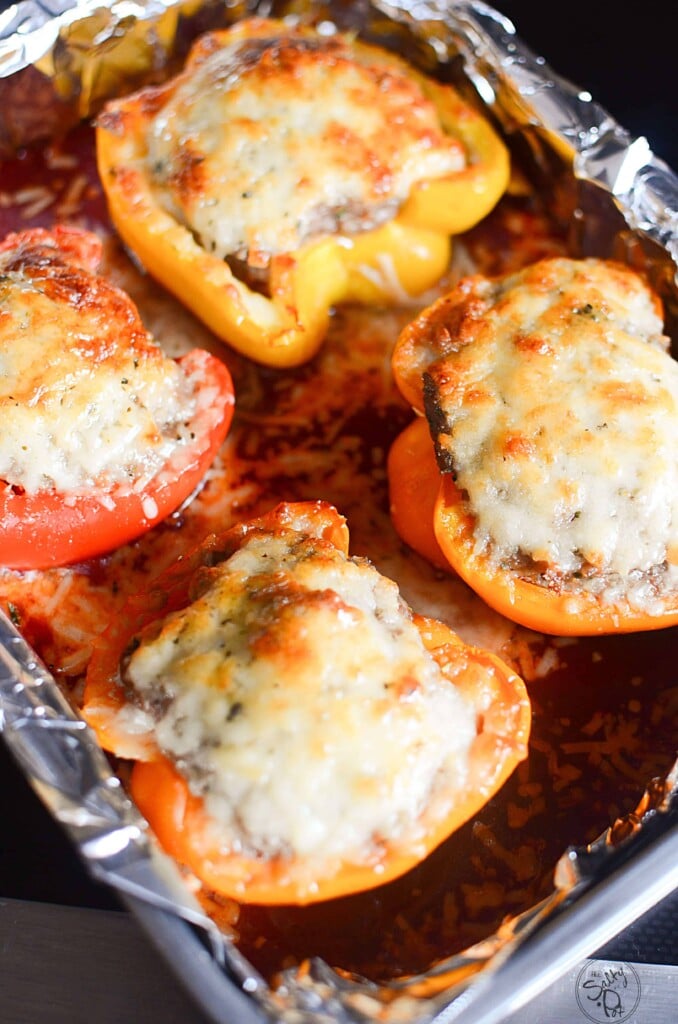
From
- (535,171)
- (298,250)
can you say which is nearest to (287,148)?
(298,250)

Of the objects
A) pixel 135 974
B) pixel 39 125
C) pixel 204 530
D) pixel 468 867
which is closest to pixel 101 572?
pixel 204 530

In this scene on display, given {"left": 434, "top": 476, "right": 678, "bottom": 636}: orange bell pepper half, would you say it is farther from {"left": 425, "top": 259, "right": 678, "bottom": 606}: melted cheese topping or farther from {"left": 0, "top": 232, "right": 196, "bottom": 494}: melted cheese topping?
{"left": 0, "top": 232, "right": 196, "bottom": 494}: melted cheese topping

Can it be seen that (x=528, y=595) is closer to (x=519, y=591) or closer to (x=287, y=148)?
(x=519, y=591)

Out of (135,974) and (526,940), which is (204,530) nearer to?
(135,974)

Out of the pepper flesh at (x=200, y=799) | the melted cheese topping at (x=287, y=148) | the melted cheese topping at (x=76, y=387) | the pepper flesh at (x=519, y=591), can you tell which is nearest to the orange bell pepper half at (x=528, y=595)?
the pepper flesh at (x=519, y=591)

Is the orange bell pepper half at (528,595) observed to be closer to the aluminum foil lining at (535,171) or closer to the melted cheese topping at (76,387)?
the aluminum foil lining at (535,171)
